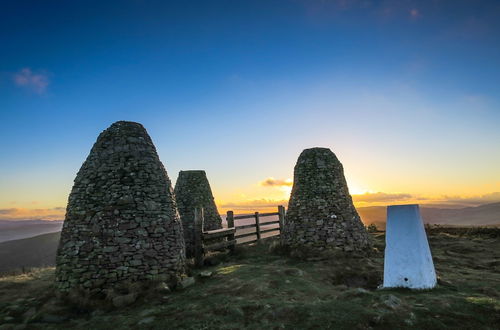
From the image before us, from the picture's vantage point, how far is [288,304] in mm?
6805

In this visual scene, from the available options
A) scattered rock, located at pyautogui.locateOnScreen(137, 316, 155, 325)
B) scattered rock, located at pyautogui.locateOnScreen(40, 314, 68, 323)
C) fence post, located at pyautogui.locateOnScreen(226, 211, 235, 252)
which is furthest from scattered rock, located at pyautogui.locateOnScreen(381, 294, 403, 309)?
fence post, located at pyautogui.locateOnScreen(226, 211, 235, 252)

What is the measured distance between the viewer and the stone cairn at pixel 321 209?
13523mm

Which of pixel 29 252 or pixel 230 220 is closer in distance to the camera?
pixel 230 220

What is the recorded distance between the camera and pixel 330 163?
1509 cm

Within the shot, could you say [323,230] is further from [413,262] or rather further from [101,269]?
[101,269]

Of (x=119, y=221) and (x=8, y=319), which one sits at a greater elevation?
(x=119, y=221)

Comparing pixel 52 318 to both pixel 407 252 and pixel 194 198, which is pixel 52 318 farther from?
pixel 194 198

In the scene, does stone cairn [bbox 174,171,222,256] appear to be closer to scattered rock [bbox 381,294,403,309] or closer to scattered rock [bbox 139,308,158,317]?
scattered rock [bbox 139,308,158,317]

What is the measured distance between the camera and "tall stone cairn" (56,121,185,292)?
894cm

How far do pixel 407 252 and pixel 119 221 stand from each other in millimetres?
8771

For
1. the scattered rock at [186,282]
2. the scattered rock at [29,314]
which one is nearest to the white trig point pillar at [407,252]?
the scattered rock at [186,282]

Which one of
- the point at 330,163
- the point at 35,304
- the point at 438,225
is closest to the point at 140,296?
the point at 35,304

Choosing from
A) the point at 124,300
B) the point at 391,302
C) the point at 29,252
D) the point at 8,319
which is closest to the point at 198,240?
the point at 124,300

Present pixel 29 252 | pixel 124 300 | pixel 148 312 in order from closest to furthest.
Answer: pixel 148 312 → pixel 124 300 → pixel 29 252
